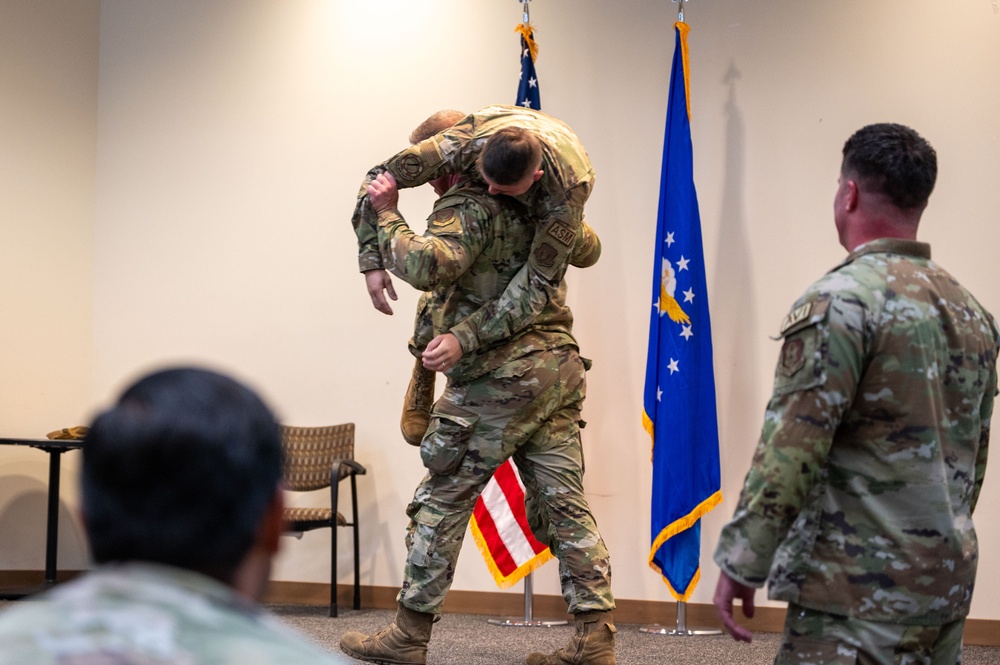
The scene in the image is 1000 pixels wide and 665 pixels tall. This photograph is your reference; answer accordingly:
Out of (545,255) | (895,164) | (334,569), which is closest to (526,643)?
(334,569)

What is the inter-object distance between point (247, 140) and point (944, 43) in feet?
11.5

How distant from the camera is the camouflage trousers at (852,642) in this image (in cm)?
185

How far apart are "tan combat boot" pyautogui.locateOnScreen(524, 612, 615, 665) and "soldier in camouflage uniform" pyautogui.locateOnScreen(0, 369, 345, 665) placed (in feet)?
8.49

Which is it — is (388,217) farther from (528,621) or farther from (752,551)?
(528,621)

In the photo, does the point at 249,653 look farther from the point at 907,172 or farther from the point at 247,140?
the point at 247,140

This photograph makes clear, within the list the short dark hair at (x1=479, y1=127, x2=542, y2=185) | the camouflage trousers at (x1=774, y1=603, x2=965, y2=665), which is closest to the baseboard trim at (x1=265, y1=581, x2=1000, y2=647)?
the short dark hair at (x1=479, y1=127, x2=542, y2=185)

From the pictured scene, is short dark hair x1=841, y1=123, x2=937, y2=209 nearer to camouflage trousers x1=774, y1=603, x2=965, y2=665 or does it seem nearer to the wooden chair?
camouflage trousers x1=774, y1=603, x2=965, y2=665

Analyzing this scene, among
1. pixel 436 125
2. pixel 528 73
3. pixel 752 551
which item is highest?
pixel 528 73

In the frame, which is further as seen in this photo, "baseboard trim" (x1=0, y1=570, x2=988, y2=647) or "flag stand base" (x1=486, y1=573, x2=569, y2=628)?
"flag stand base" (x1=486, y1=573, x2=569, y2=628)

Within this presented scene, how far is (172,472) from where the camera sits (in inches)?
31.3

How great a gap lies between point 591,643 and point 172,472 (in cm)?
270

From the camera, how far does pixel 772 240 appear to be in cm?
491

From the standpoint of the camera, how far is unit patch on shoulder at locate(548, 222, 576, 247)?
10.6 feet

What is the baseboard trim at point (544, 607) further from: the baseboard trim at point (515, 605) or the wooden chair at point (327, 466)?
the wooden chair at point (327, 466)
